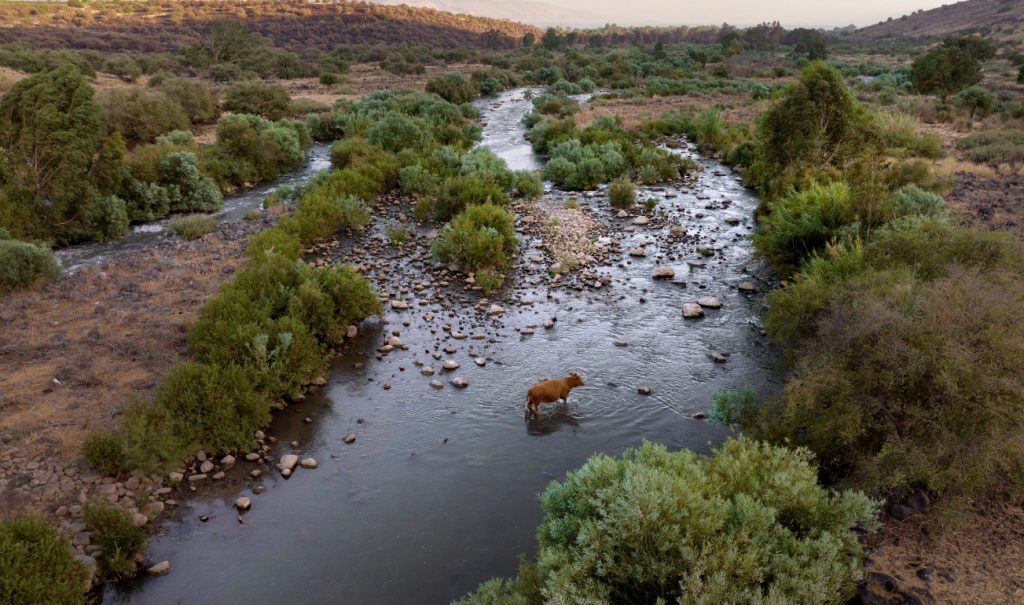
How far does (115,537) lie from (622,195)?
1435 centimetres

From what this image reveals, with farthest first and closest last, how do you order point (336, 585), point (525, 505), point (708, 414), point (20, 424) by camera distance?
point (708, 414)
point (20, 424)
point (525, 505)
point (336, 585)

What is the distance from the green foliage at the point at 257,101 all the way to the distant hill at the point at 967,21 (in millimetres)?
81770

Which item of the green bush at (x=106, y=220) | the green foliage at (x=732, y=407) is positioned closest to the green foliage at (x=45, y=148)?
the green bush at (x=106, y=220)

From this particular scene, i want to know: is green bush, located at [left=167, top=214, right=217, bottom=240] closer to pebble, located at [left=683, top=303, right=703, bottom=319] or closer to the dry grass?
pebble, located at [left=683, top=303, right=703, bottom=319]

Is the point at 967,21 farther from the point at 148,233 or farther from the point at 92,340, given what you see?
the point at 92,340

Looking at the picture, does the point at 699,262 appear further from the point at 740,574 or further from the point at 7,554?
the point at 7,554

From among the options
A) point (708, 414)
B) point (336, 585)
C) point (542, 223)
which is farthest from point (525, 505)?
point (542, 223)

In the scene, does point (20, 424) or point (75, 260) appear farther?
point (75, 260)

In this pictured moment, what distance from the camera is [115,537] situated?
19.2 feet

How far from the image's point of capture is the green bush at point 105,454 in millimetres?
6754

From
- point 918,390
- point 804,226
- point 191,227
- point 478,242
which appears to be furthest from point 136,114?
point 918,390

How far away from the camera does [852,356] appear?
20.2ft

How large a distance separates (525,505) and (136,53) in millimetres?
66116

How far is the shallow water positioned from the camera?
42.0ft
